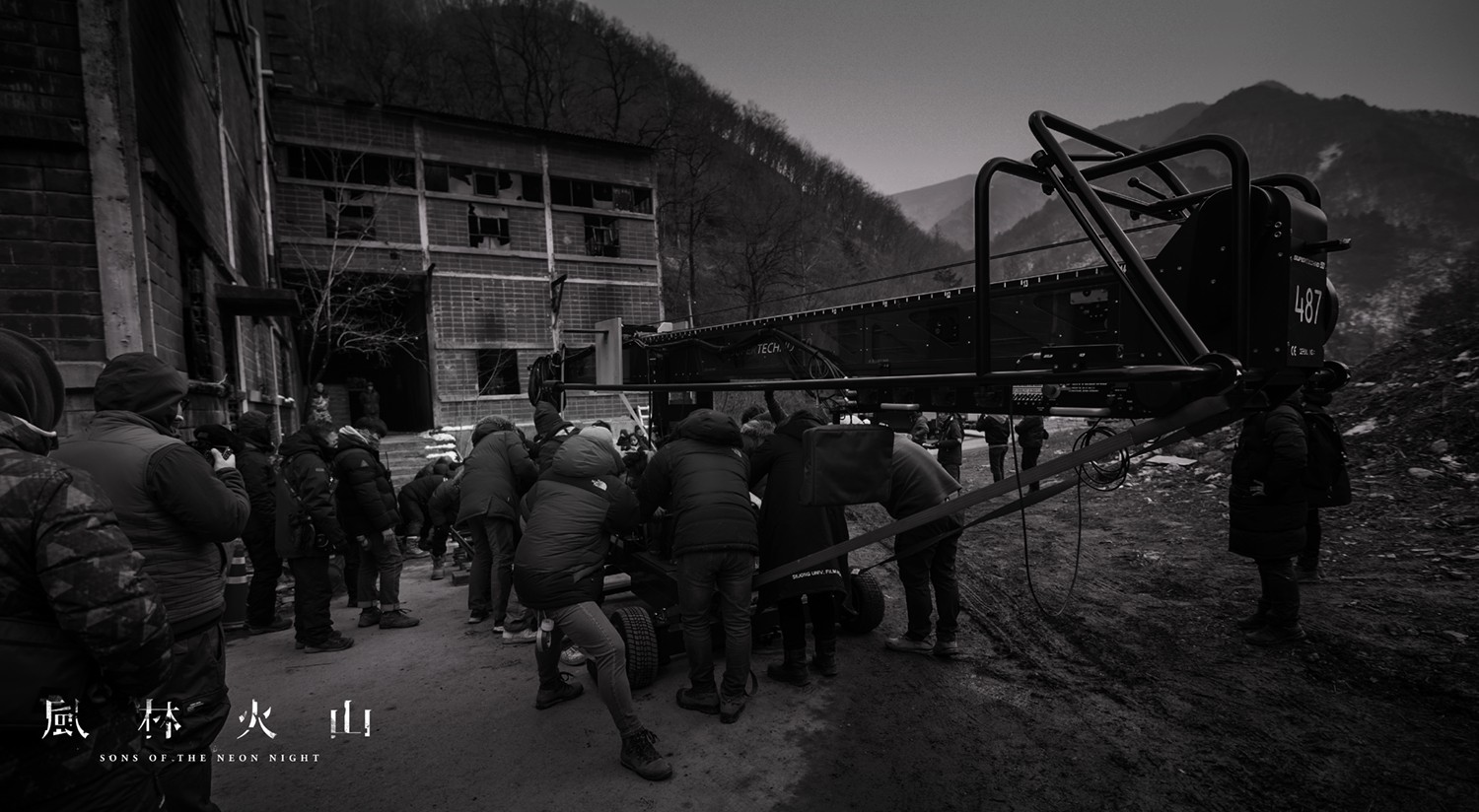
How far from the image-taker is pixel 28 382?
170 cm

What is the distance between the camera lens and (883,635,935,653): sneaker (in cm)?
476

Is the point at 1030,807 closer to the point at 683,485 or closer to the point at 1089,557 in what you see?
the point at 683,485

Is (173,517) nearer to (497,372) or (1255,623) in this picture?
(1255,623)

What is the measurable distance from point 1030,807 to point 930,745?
2.06 ft

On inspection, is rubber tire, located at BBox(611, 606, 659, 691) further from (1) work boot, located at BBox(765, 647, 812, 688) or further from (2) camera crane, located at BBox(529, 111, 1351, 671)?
(2) camera crane, located at BBox(529, 111, 1351, 671)

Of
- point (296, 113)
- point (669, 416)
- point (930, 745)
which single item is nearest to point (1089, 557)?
point (930, 745)

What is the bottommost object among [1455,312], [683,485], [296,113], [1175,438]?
[683,485]

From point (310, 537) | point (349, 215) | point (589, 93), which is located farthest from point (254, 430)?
point (589, 93)

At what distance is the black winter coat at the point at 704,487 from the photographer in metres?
3.79

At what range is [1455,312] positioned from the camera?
14.4 metres

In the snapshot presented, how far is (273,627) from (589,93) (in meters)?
33.4

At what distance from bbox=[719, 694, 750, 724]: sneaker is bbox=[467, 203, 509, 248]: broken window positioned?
16289 millimetres

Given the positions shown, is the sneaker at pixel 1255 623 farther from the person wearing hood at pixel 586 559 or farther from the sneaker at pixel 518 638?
the sneaker at pixel 518 638

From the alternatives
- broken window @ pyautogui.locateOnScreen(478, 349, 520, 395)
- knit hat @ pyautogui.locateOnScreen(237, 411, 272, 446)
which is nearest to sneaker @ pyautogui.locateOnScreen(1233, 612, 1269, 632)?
knit hat @ pyautogui.locateOnScreen(237, 411, 272, 446)
